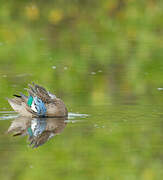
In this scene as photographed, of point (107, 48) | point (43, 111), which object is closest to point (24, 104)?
point (43, 111)

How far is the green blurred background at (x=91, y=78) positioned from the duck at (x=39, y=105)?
36cm

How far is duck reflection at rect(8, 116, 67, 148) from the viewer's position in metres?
9.59

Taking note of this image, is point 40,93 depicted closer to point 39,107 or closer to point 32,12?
point 39,107

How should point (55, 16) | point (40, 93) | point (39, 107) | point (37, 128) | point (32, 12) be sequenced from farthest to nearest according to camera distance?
1. point (32, 12)
2. point (55, 16)
3. point (40, 93)
4. point (39, 107)
5. point (37, 128)

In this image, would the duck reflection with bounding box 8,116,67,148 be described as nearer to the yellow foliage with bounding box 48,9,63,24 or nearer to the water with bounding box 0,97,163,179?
the water with bounding box 0,97,163,179

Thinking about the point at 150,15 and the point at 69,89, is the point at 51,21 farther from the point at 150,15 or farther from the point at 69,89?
the point at 69,89

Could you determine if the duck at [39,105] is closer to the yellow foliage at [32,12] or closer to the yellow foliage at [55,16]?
the yellow foliage at [55,16]

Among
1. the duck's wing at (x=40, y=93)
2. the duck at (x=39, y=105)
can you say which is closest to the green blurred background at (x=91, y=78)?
the duck at (x=39, y=105)

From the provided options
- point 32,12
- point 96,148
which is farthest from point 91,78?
point 32,12

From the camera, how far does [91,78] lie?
1363cm

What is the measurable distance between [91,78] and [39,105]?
11.0 ft

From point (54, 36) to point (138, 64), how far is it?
15.2 feet

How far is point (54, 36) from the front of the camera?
19375 mm

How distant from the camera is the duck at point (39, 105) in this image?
10.4 meters
